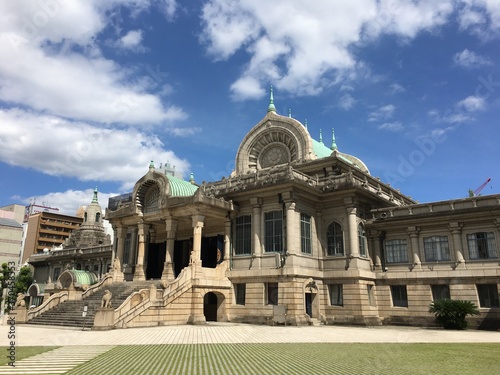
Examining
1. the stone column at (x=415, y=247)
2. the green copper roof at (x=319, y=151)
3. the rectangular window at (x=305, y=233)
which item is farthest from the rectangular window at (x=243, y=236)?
the stone column at (x=415, y=247)

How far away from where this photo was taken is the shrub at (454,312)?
26219mm

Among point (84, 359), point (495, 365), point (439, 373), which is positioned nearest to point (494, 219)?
point (495, 365)

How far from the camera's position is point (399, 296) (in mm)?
31250

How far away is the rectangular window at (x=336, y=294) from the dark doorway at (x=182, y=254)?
12.9m

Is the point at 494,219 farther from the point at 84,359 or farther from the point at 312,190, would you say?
the point at 84,359

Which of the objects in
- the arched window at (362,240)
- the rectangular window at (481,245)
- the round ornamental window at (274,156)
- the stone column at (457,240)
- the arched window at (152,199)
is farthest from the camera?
the round ornamental window at (274,156)

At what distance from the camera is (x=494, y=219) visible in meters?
28.3

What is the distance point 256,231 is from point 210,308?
26.5ft

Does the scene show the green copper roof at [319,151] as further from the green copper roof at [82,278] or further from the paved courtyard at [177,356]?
the green copper roof at [82,278]

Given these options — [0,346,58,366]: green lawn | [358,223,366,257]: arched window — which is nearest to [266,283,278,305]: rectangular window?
[358,223,366,257]: arched window

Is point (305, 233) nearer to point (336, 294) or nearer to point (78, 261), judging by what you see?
point (336, 294)

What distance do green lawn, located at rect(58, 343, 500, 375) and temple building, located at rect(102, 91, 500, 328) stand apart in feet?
39.1

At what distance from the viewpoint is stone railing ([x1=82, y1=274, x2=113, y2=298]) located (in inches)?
1273

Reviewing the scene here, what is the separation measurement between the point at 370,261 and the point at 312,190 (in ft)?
24.5
